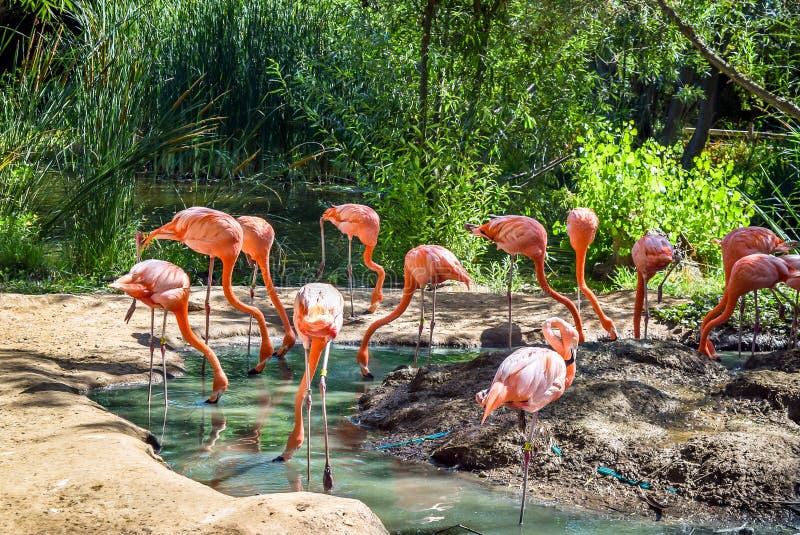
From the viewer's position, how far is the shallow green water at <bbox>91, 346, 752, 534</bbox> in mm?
3730

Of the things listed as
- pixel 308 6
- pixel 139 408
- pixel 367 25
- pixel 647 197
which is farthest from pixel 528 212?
pixel 139 408

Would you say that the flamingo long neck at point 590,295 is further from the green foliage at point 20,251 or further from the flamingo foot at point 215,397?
the green foliage at point 20,251

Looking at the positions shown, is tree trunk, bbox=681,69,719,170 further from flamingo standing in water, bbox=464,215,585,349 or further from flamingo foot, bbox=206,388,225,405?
flamingo foot, bbox=206,388,225,405

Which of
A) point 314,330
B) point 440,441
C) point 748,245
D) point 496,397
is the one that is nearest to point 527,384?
point 496,397

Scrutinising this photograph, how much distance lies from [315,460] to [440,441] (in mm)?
623

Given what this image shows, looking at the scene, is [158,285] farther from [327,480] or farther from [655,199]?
[655,199]

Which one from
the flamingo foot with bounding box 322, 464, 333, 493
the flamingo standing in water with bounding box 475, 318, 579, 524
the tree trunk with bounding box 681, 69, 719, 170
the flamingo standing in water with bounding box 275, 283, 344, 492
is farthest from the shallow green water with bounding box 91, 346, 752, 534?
the tree trunk with bounding box 681, 69, 719, 170

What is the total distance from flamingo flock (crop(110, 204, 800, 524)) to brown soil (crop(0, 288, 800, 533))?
32 centimetres

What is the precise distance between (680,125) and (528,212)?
5.28 metres

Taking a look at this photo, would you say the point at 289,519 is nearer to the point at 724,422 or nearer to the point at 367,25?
the point at 724,422

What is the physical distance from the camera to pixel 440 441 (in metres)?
4.64

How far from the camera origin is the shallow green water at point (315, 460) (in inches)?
147

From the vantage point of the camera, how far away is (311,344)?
430 cm

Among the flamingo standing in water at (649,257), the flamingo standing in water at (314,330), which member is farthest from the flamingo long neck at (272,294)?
the flamingo standing in water at (649,257)
